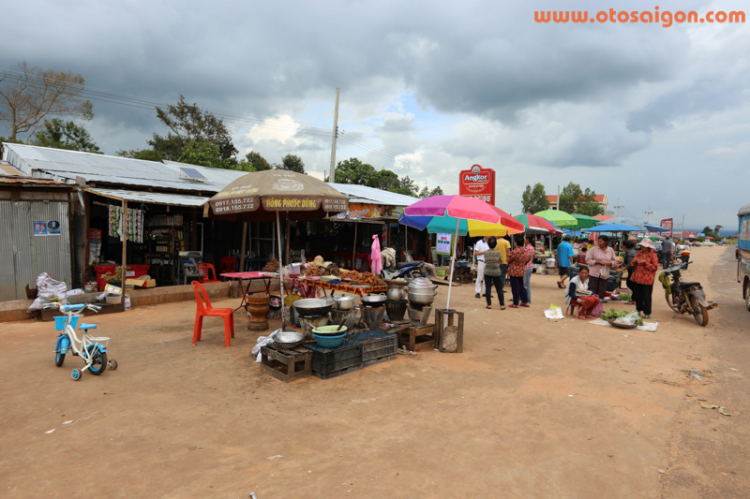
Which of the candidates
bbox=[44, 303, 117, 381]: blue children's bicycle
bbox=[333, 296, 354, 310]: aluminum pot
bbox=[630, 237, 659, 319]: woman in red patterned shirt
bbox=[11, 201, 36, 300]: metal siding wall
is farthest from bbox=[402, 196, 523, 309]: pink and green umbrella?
bbox=[11, 201, 36, 300]: metal siding wall

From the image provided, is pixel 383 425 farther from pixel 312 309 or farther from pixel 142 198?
pixel 142 198

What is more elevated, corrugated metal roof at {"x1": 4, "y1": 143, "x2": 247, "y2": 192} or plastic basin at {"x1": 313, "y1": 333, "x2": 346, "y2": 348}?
corrugated metal roof at {"x1": 4, "y1": 143, "x2": 247, "y2": 192}

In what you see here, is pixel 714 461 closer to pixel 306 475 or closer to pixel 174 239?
pixel 306 475

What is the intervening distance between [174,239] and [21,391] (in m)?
8.54

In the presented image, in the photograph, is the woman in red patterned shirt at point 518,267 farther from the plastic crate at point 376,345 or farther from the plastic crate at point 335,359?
the plastic crate at point 335,359

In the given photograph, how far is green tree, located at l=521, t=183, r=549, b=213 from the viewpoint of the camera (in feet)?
179

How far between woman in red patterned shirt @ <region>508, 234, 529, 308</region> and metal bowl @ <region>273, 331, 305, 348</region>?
659 cm

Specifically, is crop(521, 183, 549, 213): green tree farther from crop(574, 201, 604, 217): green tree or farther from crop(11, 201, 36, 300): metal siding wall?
crop(11, 201, 36, 300): metal siding wall

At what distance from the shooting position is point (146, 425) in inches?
153

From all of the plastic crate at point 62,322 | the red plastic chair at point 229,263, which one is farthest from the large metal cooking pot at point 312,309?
the red plastic chair at point 229,263

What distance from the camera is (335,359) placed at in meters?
5.29

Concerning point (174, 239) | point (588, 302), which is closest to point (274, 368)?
point (588, 302)

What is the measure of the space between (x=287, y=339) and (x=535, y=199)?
55.3 meters

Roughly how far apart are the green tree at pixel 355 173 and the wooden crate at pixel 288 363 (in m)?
34.9
